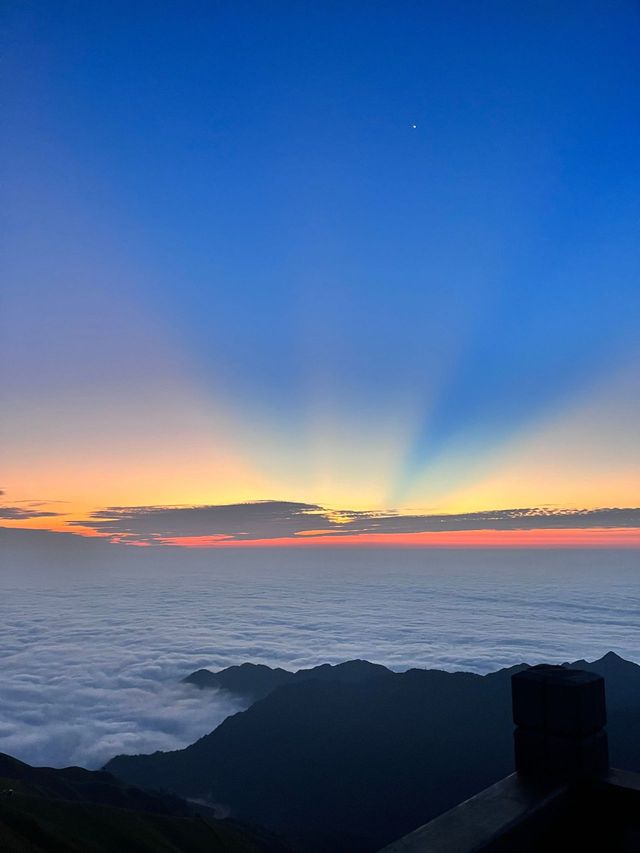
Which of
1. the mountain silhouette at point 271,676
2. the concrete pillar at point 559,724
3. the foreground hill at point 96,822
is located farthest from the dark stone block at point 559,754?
the mountain silhouette at point 271,676

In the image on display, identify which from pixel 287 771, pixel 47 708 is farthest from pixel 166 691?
pixel 287 771

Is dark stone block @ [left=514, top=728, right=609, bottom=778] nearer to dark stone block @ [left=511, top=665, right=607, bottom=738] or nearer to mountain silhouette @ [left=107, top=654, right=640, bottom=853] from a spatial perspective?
dark stone block @ [left=511, top=665, right=607, bottom=738]

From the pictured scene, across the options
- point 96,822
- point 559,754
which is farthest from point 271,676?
point 559,754

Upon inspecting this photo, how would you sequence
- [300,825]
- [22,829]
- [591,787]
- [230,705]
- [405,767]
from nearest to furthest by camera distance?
[591,787]
[22,829]
[300,825]
[405,767]
[230,705]

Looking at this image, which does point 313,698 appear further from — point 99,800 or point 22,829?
point 22,829

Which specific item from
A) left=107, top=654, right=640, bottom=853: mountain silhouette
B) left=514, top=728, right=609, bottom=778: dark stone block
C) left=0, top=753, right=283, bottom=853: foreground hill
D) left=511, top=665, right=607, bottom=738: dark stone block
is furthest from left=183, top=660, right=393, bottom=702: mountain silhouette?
left=511, top=665, right=607, bottom=738: dark stone block

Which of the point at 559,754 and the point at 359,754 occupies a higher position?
the point at 559,754

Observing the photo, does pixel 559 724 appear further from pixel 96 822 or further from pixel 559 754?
pixel 96 822
